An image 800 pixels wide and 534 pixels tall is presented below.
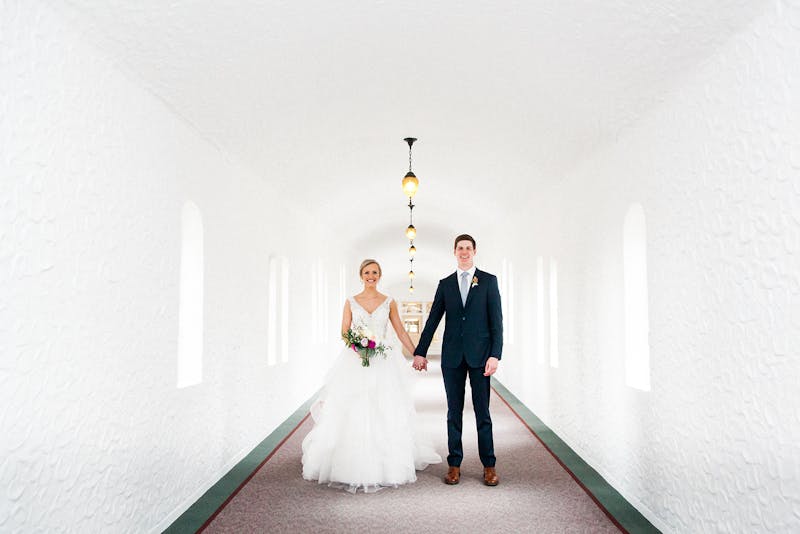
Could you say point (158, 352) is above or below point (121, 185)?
below

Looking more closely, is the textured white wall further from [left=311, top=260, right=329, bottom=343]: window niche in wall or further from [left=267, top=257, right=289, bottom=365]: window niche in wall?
[left=311, top=260, right=329, bottom=343]: window niche in wall

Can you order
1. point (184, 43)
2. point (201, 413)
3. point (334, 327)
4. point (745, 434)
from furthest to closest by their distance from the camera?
point (334, 327)
point (201, 413)
point (184, 43)
point (745, 434)

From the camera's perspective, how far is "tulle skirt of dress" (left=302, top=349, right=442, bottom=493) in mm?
5645

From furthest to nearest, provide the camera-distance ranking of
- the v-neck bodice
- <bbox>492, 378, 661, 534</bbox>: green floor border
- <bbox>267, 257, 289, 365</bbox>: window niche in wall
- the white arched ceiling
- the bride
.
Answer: <bbox>267, 257, 289, 365</bbox>: window niche in wall → the v-neck bodice → the bride → <bbox>492, 378, 661, 534</bbox>: green floor border → the white arched ceiling

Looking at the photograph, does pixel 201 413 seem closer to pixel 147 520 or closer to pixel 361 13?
pixel 147 520

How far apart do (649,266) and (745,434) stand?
1.72 metres

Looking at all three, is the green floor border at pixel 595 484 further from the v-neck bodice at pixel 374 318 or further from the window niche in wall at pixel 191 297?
the window niche in wall at pixel 191 297

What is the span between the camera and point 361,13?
3.93m

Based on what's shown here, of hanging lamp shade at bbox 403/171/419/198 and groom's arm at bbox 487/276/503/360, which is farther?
hanging lamp shade at bbox 403/171/419/198

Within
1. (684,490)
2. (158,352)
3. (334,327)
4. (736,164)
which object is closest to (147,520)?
(158,352)

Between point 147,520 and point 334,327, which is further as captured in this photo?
point 334,327

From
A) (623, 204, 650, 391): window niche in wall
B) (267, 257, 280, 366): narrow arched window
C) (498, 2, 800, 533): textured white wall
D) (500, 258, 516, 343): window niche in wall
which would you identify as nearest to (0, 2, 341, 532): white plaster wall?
(267, 257, 280, 366): narrow arched window

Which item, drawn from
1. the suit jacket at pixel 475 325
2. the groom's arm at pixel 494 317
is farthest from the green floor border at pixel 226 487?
the groom's arm at pixel 494 317

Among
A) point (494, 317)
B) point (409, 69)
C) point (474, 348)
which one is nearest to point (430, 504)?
point (474, 348)
